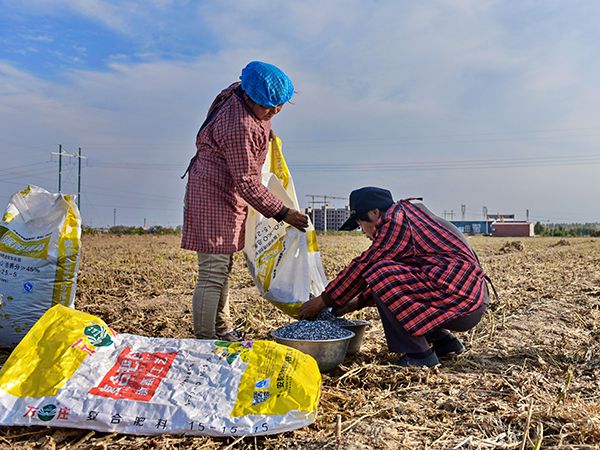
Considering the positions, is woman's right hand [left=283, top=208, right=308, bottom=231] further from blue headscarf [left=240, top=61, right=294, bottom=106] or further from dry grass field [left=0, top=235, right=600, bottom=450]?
dry grass field [left=0, top=235, right=600, bottom=450]

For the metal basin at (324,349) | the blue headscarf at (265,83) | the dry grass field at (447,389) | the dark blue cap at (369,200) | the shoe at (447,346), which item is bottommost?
the dry grass field at (447,389)

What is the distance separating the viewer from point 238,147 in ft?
10.1

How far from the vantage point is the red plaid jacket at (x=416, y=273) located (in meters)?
2.97

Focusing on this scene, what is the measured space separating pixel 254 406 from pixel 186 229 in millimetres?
1441

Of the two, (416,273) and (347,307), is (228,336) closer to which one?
(347,307)

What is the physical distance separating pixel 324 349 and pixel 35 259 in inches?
72.5

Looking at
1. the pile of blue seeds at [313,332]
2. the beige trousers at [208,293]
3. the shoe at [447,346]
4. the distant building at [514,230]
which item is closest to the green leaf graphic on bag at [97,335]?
the beige trousers at [208,293]

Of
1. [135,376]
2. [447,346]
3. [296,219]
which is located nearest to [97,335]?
[135,376]

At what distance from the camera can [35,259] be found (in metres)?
3.37

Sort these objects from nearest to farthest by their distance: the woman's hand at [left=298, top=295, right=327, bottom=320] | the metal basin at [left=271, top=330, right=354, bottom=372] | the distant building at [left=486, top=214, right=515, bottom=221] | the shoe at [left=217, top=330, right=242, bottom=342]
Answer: the metal basin at [left=271, top=330, right=354, bottom=372], the woman's hand at [left=298, top=295, right=327, bottom=320], the shoe at [left=217, top=330, right=242, bottom=342], the distant building at [left=486, top=214, right=515, bottom=221]

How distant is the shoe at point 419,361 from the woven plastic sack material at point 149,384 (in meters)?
0.88

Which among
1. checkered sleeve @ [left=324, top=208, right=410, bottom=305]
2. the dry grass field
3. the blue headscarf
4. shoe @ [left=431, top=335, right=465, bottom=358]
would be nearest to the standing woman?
the blue headscarf

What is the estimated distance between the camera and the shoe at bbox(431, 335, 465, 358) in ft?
11.0

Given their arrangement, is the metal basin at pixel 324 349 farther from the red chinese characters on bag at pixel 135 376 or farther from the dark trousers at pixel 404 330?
the red chinese characters on bag at pixel 135 376
